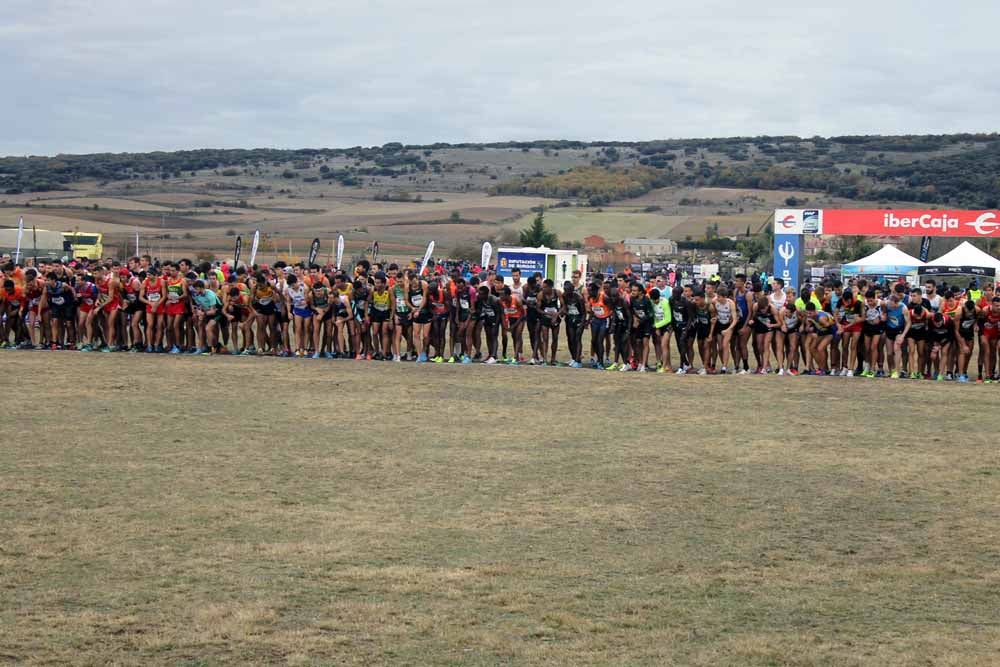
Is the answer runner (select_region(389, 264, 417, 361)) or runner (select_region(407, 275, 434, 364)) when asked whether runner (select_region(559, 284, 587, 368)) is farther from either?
runner (select_region(389, 264, 417, 361))

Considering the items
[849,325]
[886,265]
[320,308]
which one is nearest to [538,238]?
[886,265]

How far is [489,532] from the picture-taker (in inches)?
345

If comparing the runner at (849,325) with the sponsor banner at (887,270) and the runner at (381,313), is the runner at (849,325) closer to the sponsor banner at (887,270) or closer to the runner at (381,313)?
the runner at (381,313)

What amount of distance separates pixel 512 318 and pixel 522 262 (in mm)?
18917

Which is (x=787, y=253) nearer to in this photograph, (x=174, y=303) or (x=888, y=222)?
(x=888, y=222)

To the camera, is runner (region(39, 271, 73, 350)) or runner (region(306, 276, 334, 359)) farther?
runner (region(39, 271, 73, 350))

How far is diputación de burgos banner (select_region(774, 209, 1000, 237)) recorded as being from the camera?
33344 millimetres

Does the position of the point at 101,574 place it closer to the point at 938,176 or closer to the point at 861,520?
the point at 861,520

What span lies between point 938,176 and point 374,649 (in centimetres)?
11074

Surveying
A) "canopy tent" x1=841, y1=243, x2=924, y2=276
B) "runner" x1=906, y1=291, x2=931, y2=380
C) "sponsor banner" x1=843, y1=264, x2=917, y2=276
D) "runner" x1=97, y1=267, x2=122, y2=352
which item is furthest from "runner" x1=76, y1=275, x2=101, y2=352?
"sponsor banner" x1=843, y1=264, x2=917, y2=276

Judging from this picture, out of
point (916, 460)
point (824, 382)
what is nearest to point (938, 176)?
point (824, 382)

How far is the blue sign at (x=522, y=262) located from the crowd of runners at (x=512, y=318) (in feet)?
55.3

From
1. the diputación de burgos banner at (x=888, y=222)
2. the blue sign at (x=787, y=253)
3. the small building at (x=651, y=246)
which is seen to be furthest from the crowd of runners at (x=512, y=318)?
the small building at (x=651, y=246)

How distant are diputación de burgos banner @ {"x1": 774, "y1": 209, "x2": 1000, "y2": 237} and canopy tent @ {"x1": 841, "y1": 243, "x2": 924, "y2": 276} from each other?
30.5 feet
